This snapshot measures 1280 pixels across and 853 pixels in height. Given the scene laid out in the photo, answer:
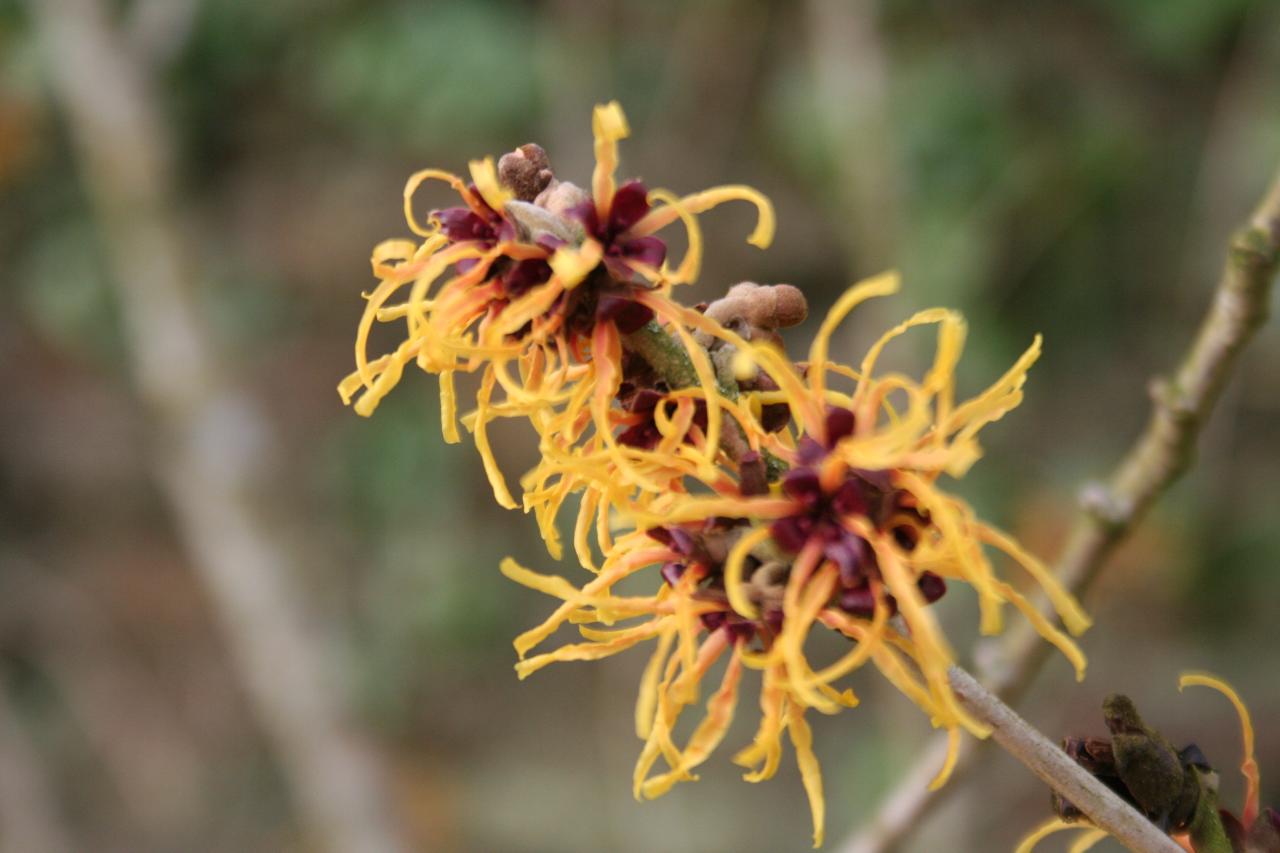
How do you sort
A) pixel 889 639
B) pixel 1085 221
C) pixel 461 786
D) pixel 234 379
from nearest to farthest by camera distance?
pixel 889 639 → pixel 1085 221 → pixel 234 379 → pixel 461 786

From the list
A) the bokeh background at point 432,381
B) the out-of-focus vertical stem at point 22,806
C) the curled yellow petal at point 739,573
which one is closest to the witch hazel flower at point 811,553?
the curled yellow petal at point 739,573

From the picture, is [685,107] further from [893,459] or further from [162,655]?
[893,459]

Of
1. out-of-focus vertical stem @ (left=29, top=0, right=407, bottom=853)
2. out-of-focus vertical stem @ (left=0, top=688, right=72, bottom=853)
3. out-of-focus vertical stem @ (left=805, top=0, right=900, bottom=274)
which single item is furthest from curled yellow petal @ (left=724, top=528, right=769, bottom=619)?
out-of-focus vertical stem @ (left=0, top=688, right=72, bottom=853)

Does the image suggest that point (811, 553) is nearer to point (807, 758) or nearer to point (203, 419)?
point (807, 758)

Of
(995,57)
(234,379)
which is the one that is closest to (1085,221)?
(995,57)

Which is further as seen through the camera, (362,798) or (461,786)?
(461,786)

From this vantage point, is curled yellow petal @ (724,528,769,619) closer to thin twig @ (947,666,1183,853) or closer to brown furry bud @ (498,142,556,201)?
thin twig @ (947,666,1183,853)
